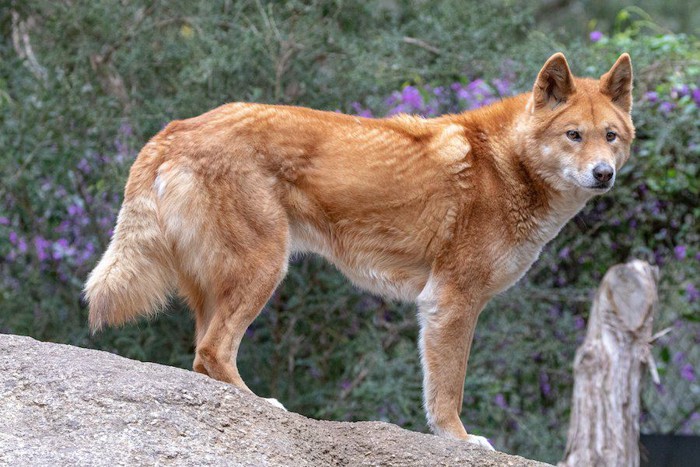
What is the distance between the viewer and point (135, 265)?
393 cm

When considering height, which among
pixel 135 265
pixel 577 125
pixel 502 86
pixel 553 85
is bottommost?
pixel 502 86

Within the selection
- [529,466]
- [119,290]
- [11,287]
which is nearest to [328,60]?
[11,287]

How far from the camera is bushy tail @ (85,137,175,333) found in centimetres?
384

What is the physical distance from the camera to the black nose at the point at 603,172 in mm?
4160

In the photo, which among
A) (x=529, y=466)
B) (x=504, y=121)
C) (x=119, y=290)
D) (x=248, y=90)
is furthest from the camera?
(x=248, y=90)

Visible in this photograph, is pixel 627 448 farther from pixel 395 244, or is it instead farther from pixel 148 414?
pixel 148 414

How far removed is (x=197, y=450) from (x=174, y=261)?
3.54ft

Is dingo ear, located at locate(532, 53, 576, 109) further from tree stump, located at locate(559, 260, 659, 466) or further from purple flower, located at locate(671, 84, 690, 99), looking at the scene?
purple flower, located at locate(671, 84, 690, 99)

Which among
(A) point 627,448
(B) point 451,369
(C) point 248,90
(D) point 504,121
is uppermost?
(D) point 504,121

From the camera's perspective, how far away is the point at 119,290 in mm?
3846

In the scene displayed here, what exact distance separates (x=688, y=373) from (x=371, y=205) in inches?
141

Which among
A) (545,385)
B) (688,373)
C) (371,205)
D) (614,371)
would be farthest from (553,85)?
(688,373)

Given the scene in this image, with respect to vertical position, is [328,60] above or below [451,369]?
above

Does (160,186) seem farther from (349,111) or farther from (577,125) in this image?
(349,111)
